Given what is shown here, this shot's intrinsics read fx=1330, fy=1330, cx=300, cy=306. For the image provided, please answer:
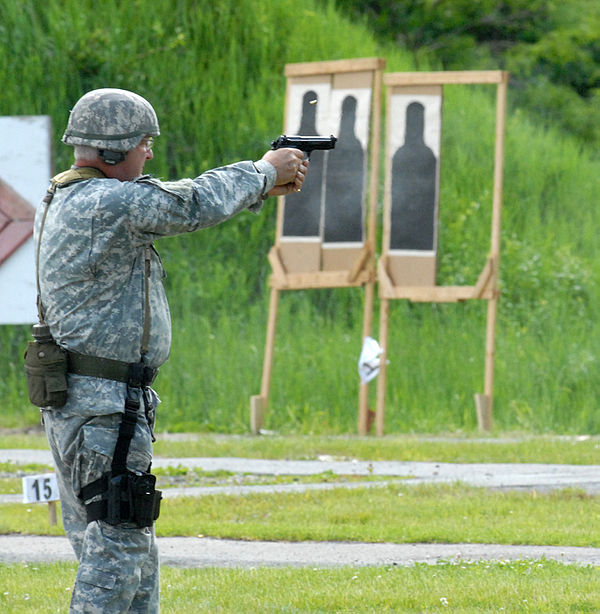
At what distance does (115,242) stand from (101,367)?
0.44 metres

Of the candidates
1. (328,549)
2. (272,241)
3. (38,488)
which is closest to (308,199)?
(272,241)

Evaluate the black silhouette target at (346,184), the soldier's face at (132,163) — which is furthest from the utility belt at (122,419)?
the black silhouette target at (346,184)

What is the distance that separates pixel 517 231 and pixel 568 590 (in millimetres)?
13013

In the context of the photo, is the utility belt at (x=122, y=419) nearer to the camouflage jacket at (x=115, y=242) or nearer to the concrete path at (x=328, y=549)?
the camouflage jacket at (x=115, y=242)

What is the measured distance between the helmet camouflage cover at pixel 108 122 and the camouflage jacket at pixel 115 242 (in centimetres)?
16

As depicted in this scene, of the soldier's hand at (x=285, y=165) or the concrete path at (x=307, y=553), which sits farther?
the concrete path at (x=307, y=553)

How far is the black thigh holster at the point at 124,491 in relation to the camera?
4516 mm

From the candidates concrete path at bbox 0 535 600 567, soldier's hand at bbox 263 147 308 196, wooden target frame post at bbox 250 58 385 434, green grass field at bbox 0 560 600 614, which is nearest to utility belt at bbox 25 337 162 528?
soldier's hand at bbox 263 147 308 196

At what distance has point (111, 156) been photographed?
15.3ft

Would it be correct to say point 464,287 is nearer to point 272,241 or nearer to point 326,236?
point 326,236

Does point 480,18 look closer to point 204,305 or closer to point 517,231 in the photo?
point 517,231

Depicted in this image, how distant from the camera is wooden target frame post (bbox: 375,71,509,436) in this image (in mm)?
12664

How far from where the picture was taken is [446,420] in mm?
13539

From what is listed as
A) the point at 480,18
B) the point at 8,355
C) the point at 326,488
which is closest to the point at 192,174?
the point at 8,355
